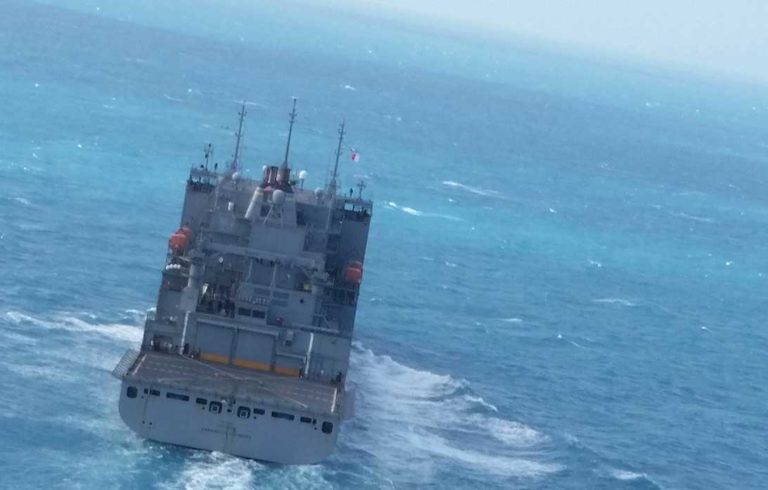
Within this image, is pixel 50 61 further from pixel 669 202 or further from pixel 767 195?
pixel 767 195

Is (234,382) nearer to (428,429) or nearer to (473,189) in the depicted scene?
(428,429)

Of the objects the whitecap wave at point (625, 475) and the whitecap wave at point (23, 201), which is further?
the whitecap wave at point (23, 201)

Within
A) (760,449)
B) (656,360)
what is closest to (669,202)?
(656,360)

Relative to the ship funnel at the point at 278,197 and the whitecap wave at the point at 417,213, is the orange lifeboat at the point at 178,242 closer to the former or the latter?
the ship funnel at the point at 278,197

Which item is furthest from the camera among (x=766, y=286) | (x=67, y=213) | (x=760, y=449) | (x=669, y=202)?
(x=669, y=202)

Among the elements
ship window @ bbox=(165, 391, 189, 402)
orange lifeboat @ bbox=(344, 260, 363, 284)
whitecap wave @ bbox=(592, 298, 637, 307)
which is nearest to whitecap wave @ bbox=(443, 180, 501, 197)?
whitecap wave @ bbox=(592, 298, 637, 307)

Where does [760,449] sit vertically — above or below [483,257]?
below

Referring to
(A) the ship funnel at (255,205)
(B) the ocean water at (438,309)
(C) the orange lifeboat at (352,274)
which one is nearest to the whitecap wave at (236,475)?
(B) the ocean water at (438,309)
